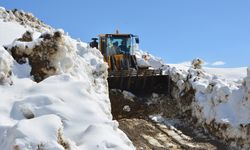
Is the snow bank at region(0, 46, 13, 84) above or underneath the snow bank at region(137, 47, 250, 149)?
above

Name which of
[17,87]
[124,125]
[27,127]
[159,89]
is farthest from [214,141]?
[27,127]

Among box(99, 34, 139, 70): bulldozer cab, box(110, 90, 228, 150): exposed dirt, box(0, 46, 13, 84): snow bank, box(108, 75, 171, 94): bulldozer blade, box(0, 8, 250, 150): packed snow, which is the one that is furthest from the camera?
box(99, 34, 139, 70): bulldozer cab

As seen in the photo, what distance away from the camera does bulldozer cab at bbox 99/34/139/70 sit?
22125 millimetres

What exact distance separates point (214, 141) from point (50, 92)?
320 inches

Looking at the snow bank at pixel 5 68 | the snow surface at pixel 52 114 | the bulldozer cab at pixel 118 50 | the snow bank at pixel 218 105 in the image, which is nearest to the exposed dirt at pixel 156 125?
the snow bank at pixel 218 105

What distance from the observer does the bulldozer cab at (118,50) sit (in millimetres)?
22125

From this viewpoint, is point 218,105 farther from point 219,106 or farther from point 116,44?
point 116,44

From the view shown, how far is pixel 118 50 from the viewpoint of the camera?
2284cm

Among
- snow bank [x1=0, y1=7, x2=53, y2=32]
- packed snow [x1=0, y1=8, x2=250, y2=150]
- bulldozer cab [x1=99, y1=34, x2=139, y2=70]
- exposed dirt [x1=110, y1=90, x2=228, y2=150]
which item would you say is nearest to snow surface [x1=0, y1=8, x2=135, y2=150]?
packed snow [x1=0, y1=8, x2=250, y2=150]

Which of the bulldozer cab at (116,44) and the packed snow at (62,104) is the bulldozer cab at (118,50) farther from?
the packed snow at (62,104)

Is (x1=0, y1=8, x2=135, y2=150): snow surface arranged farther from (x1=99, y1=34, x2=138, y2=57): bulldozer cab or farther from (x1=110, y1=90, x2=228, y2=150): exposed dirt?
(x1=99, y1=34, x2=138, y2=57): bulldozer cab

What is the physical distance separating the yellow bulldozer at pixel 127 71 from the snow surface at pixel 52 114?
10535mm

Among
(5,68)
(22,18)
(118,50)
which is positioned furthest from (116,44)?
(22,18)

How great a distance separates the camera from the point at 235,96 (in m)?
15.1
